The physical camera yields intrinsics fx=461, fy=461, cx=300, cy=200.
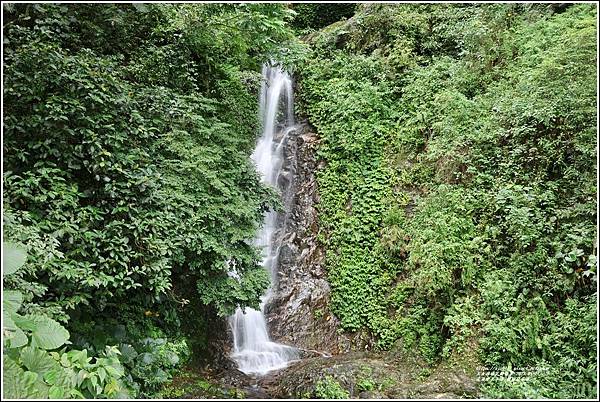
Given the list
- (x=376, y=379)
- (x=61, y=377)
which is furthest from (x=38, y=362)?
(x=376, y=379)

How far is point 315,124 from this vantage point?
919 centimetres

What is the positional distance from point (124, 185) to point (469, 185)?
14.9 ft

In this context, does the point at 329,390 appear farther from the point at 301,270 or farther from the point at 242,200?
the point at 301,270

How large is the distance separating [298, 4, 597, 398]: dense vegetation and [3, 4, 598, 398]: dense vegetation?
0.03 metres

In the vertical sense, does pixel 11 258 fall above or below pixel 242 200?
below

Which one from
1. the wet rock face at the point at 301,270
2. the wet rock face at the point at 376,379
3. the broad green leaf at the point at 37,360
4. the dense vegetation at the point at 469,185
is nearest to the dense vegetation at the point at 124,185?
the broad green leaf at the point at 37,360

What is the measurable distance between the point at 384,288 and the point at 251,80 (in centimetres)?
360

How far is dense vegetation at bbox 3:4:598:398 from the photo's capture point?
155 inches

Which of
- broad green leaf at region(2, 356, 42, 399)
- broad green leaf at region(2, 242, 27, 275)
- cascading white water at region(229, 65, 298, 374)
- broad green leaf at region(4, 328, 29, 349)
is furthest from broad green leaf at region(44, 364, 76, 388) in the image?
cascading white water at region(229, 65, 298, 374)

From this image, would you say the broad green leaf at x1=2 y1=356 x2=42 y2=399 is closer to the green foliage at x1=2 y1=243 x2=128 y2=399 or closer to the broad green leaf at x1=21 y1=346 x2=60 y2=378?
the green foliage at x1=2 y1=243 x2=128 y2=399

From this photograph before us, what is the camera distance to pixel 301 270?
25.0ft

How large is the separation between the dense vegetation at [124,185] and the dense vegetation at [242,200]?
2 cm

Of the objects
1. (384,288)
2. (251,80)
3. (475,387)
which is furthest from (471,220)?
(251,80)

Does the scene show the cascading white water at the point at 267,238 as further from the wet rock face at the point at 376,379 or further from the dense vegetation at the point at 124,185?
the dense vegetation at the point at 124,185
